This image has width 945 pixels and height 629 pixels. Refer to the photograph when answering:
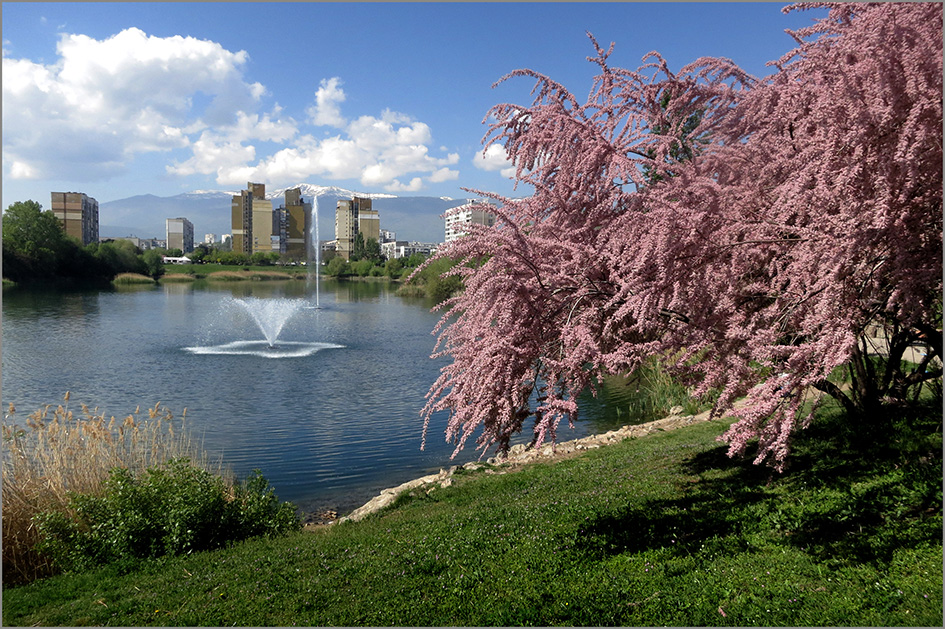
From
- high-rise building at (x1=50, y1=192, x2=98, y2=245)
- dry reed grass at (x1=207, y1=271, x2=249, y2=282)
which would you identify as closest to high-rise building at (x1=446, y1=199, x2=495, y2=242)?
dry reed grass at (x1=207, y1=271, x2=249, y2=282)

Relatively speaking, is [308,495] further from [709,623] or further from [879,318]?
[879,318]

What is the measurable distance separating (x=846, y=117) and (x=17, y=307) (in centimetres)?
4989

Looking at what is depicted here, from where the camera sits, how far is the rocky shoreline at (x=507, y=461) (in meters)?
9.74

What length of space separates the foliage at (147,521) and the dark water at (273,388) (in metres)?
2.48

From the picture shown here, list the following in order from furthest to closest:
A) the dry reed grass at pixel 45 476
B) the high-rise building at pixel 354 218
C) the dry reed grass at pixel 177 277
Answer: the high-rise building at pixel 354 218
the dry reed grass at pixel 177 277
the dry reed grass at pixel 45 476

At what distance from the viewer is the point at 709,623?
178 inches

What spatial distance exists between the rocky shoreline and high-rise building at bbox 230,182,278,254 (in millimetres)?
172402

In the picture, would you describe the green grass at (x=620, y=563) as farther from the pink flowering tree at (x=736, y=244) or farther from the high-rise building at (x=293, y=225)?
the high-rise building at (x=293, y=225)

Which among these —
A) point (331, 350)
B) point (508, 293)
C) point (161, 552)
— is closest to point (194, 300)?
point (331, 350)

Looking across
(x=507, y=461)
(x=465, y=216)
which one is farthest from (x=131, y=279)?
(x=465, y=216)

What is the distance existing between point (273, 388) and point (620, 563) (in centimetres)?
1574

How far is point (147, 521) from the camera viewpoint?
24.6 feet

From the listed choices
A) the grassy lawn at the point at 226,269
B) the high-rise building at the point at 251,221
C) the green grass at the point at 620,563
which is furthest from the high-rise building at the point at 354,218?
the green grass at the point at 620,563

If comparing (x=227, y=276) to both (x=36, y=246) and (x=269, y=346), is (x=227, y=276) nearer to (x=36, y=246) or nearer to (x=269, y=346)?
(x=36, y=246)
